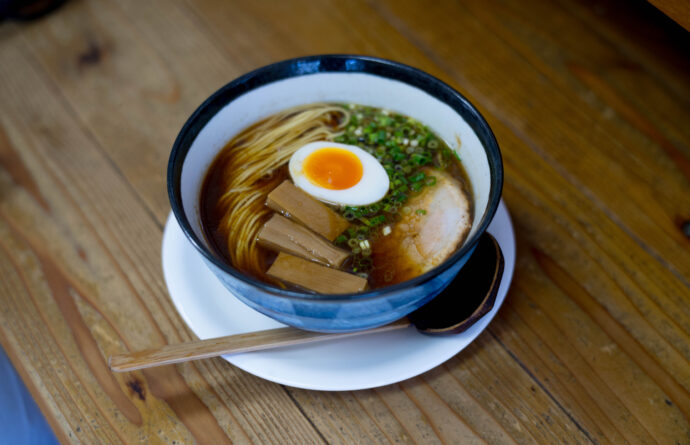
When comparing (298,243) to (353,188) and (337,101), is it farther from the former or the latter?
(337,101)

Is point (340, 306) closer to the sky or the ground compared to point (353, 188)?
closer to the sky

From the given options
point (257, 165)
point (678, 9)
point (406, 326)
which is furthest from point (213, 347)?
point (678, 9)

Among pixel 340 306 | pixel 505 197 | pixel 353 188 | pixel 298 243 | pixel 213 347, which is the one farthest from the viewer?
pixel 505 197

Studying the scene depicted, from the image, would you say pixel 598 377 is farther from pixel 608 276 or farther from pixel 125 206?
pixel 125 206

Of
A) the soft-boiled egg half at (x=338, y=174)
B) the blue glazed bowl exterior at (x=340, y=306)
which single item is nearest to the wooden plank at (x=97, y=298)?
the blue glazed bowl exterior at (x=340, y=306)

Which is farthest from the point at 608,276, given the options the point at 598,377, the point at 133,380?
the point at 133,380

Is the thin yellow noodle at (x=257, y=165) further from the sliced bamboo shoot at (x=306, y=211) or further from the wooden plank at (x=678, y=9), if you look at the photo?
the wooden plank at (x=678, y=9)
